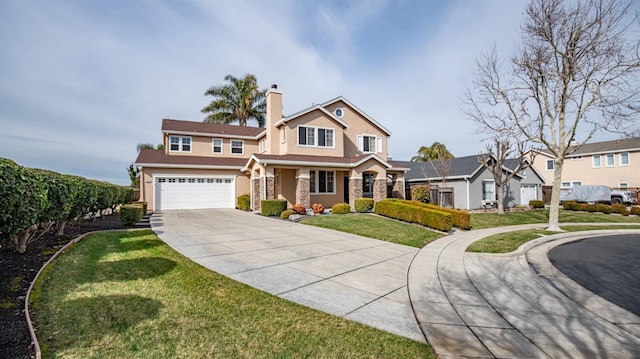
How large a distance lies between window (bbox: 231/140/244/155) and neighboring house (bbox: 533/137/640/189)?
2701 cm

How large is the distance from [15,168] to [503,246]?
12.9 m

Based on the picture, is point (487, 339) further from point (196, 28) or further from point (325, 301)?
point (196, 28)

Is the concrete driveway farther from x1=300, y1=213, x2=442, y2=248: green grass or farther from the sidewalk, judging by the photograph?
x1=300, y1=213, x2=442, y2=248: green grass

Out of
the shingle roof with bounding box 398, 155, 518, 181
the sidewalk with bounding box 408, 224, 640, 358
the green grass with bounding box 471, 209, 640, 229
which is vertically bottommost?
the green grass with bounding box 471, 209, 640, 229

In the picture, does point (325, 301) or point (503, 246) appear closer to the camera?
point (325, 301)

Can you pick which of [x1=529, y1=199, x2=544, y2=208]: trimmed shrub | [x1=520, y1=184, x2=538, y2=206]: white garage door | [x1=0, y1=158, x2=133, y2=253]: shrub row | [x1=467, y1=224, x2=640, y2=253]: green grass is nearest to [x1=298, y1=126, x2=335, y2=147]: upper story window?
[x1=467, y1=224, x2=640, y2=253]: green grass

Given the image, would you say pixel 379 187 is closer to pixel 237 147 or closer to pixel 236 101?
pixel 237 147

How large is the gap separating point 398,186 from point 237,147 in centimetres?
1409

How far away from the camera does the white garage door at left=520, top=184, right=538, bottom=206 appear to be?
27112 mm

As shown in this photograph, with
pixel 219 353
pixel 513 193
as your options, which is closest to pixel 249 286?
pixel 219 353

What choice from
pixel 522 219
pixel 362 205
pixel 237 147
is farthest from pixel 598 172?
pixel 237 147

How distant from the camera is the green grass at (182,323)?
10.8 ft

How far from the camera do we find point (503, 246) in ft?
33.2

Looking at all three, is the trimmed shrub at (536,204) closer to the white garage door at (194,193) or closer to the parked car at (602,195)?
the parked car at (602,195)
